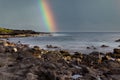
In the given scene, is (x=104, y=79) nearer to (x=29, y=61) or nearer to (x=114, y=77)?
(x=114, y=77)

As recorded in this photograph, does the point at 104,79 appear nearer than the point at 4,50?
Yes

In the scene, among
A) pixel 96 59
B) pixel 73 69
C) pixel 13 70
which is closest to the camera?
pixel 13 70

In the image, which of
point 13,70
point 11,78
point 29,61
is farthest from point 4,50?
point 11,78

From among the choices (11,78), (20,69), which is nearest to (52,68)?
(20,69)

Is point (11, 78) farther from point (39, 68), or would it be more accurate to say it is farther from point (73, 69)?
point (73, 69)

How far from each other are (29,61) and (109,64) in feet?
25.1

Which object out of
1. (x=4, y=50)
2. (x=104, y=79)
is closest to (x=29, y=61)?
(x=104, y=79)

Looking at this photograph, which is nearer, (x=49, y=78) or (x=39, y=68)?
(x=49, y=78)

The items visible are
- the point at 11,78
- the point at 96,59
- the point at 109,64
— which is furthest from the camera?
the point at 96,59

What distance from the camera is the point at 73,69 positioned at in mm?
19953

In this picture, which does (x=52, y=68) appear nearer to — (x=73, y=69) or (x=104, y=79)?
(x=73, y=69)

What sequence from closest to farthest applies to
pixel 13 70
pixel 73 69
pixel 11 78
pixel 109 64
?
pixel 11 78
pixel 13 70
pixel 73 69
pixel 109 64

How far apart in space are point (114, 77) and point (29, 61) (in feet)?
24.4

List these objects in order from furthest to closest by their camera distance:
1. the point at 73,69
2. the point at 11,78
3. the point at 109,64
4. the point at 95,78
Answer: the point at 109,64, the point at 73,69, the point at 95,78, the point at 11,78
